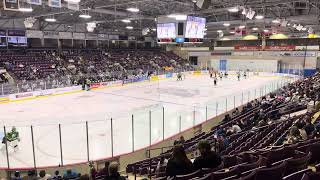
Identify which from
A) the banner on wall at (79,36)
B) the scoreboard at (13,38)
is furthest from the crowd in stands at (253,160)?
the banner on wall at (79,36)

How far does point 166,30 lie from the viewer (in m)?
20.8

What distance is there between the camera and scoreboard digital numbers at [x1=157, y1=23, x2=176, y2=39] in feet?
66.6

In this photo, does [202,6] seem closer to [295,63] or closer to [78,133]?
[78,133]

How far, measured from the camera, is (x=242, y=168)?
4285mm

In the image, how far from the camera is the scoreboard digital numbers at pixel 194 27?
65.3ft

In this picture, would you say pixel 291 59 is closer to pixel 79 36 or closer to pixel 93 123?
pixel 79 36

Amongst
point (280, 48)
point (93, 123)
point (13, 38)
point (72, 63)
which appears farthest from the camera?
point (280, 48)

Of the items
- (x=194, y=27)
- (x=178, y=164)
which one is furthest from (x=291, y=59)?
(x=178, y=164)

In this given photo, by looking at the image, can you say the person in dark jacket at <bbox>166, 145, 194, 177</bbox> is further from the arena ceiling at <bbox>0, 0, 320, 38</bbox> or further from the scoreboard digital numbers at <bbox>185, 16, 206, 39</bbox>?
the scoreboard digital numbers at <bbox>185, 16, 206, 39</bbox>

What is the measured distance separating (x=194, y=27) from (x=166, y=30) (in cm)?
197

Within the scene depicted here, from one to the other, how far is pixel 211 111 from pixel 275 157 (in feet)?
40.2

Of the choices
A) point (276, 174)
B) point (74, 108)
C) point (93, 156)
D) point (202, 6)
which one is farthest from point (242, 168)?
point (74, 108)

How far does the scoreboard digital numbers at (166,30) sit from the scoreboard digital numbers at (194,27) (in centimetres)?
99

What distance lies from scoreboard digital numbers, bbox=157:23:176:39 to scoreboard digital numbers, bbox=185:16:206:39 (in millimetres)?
987
